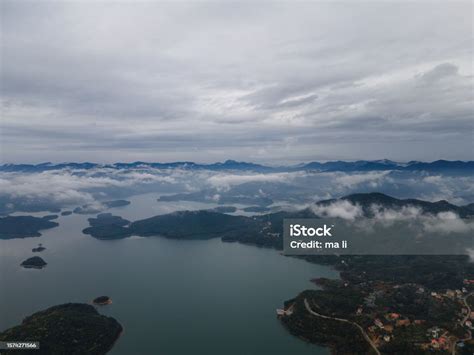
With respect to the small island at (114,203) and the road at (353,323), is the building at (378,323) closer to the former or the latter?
the road at (353,323)

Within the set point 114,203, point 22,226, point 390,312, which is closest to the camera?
point 390,312

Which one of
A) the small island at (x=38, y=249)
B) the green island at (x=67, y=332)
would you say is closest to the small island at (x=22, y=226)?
the small island at (x=38, y=249)

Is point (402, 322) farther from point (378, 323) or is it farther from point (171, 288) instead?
point (171, 288)

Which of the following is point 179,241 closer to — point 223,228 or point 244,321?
point 223,228

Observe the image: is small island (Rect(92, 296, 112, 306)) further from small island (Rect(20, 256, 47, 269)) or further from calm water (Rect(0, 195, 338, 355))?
small island (Rect(20, 256, 47, 269))

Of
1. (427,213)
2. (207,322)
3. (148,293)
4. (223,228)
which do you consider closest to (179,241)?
(223,228)

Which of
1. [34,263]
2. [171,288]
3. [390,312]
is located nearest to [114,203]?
[34,263]
